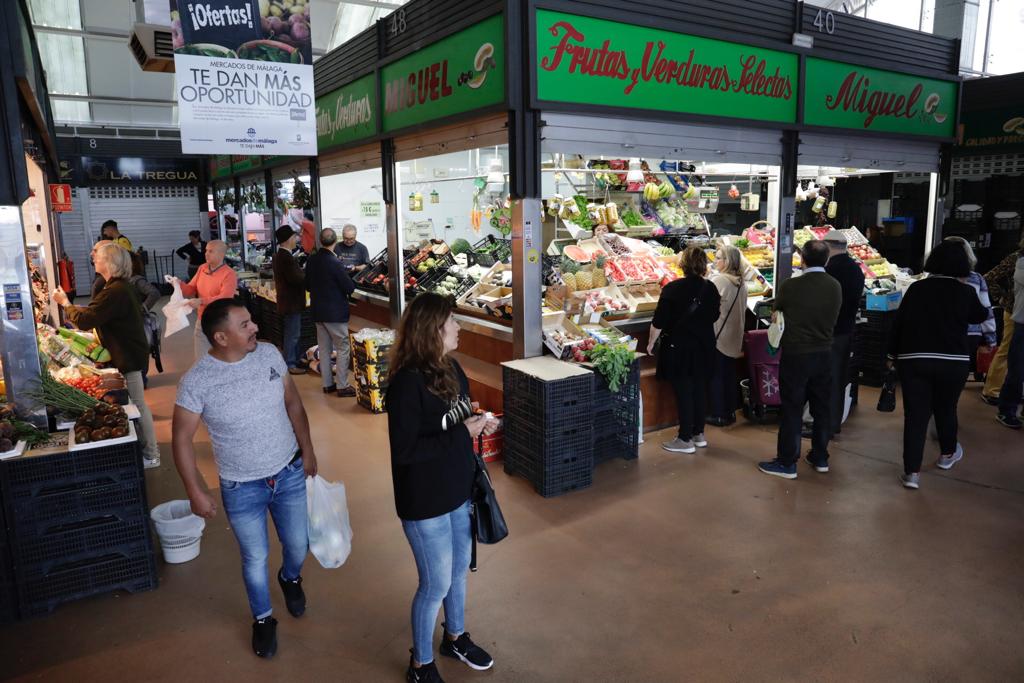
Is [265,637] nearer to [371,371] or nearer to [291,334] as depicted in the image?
[371,371]

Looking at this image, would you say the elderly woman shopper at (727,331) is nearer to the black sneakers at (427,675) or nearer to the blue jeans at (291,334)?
the black sneakers at (427,675)

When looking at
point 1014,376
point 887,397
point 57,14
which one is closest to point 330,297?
point 887,397

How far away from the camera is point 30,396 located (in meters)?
3.73

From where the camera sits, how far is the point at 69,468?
3434 mm

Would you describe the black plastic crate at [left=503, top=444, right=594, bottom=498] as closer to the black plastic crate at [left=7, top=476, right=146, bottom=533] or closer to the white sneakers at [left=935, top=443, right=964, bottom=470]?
the black plastic crate at [left=7, top=476, right=146, bottom=533]

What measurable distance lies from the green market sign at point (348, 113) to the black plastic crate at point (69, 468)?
4713 mm

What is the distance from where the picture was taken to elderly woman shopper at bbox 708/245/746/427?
578 cm

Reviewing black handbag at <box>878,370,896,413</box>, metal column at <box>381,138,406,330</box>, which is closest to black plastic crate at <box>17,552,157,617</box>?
metal column at <box>381,138,406,330</box>

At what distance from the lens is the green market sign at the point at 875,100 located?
267 inches

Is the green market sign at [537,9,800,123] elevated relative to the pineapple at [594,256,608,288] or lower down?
elevated

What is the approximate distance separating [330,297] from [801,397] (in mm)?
4555

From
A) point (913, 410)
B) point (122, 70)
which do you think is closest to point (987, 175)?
point (913, 410)

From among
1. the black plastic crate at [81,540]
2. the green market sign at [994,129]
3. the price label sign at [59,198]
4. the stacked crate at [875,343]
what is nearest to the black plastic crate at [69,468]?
the black plastic crate at [81,540]

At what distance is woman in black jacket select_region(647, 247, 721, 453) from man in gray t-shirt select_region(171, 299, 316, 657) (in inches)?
123
